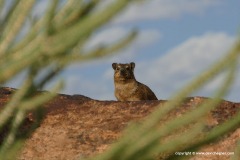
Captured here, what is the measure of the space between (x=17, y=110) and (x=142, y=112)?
8463mm

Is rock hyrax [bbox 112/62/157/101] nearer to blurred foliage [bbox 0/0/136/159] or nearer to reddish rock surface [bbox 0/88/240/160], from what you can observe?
reddish rock surface [bbox 0/88/240/160]

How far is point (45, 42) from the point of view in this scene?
2.45 meters

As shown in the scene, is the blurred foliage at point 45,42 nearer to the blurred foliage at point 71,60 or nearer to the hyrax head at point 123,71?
the blurred foliage at point 71,60

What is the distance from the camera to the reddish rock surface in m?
10.4

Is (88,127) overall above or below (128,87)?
below

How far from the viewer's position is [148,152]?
2.68 m

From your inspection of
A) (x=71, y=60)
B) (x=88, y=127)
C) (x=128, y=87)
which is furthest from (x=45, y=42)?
(x=128, y=87)

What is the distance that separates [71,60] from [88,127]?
8573mm

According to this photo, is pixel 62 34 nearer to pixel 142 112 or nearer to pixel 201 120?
pixel 201 120

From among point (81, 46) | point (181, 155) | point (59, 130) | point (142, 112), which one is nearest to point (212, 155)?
point (142, 112)

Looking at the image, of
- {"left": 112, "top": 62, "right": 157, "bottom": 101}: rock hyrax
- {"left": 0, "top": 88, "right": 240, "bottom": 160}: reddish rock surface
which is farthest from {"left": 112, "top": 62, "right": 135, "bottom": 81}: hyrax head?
{"left": 0, "top": 88, "right": 240, "bottom": 160}: reddish rock surface

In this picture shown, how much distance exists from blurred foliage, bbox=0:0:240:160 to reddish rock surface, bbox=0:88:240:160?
7.35 meters

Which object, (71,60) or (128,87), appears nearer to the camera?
(71,60)

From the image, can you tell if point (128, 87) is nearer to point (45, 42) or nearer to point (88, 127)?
point (88, 127)
